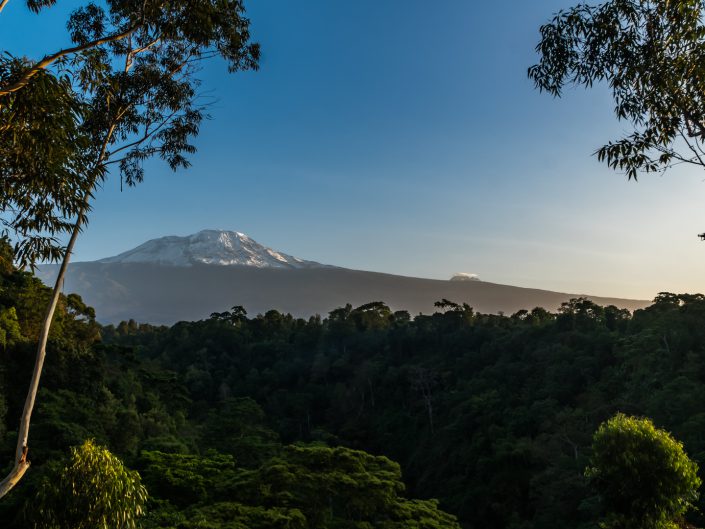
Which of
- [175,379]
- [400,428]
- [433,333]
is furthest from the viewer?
[433,333]

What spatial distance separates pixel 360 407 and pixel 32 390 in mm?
58930

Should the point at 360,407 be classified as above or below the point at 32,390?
below

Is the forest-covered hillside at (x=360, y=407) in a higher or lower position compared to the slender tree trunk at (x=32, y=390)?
lower

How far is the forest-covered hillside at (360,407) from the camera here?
1697cm

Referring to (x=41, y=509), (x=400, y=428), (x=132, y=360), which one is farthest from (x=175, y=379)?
(x=41, y=509)

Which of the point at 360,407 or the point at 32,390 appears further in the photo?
the point at 360,407

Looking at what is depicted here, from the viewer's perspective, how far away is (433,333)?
73625 millimetres

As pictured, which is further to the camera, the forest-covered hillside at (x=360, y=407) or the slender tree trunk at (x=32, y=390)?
the forest-covered hillside at (x=360, y=407)

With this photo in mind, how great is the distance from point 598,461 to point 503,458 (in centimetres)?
2818

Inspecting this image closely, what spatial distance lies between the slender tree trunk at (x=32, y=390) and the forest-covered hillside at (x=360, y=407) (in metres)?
1.21

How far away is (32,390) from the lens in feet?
28.0

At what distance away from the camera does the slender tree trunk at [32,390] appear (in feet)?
26.0

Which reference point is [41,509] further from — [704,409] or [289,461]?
[704,409]

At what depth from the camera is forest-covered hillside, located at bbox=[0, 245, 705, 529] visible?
16969 mm
